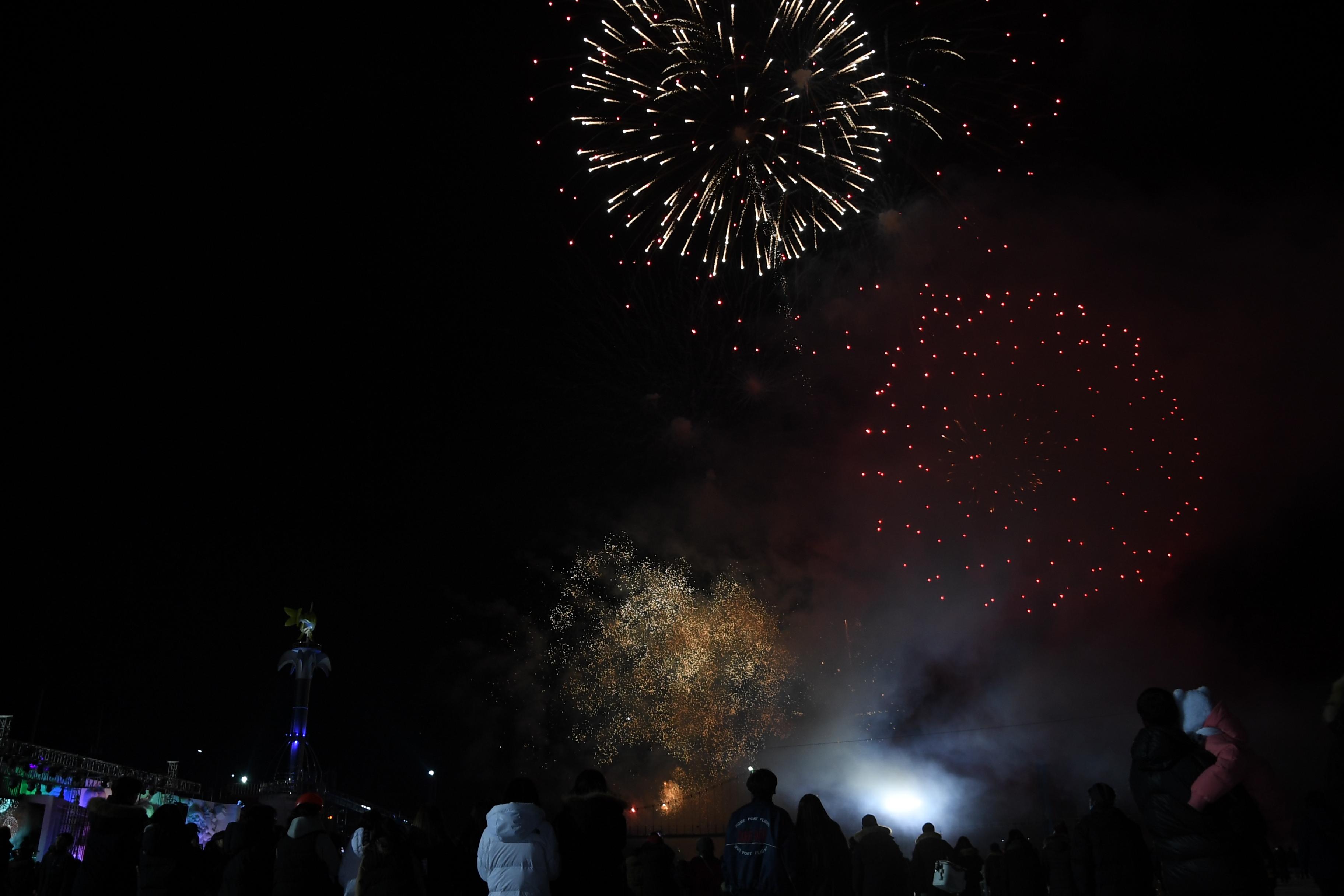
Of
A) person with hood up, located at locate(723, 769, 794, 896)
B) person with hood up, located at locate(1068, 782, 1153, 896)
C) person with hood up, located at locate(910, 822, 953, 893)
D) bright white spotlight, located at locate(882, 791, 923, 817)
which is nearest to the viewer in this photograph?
person with hood up, located at locate(723, 769, 794, 896)

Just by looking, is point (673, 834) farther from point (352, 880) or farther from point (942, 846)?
point (352, 880)

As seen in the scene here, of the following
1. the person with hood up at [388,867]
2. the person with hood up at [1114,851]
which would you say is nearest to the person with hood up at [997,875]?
the person with hood up at [1114,851]

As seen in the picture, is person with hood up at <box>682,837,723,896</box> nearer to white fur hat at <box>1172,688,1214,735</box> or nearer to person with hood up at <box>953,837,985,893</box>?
person with hood up at <box>953,837,985,893</box>

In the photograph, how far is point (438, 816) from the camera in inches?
236

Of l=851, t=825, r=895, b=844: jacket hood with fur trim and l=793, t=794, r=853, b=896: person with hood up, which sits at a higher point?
l=851, t=825, r=895, b=844: jacket hood with fur trim

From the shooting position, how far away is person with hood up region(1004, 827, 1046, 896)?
9117 mm

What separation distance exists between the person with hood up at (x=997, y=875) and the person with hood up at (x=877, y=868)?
2.26 m

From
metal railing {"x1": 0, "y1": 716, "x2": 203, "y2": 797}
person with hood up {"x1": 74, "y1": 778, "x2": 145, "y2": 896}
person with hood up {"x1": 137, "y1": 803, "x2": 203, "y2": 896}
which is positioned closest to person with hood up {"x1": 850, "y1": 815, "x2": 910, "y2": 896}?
person with hood up {"x1": 137, "y1": 803, "x2": 203, "y2": 896}

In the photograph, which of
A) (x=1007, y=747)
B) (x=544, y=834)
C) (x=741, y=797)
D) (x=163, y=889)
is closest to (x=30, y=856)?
(x=163, y=889)

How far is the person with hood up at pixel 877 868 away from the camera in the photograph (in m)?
7.64

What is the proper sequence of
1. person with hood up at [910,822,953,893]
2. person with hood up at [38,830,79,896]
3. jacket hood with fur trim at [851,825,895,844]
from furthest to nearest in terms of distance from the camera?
person with hood up at [910,822,953,893]
person with hood up at [38,830,79,896]
jacket hood with fur trim at [851,825,895,844]

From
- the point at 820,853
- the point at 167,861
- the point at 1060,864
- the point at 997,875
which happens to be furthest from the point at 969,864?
the point at 167,861

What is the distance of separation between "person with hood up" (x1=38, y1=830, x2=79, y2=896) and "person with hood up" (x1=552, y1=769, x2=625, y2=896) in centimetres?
558

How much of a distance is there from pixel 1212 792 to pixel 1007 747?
80.0ft
